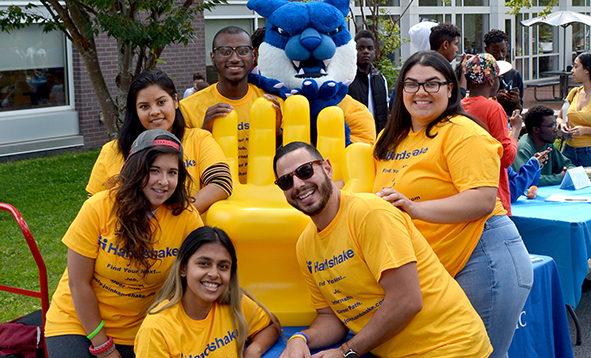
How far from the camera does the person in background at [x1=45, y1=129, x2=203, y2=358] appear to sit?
261 centimetres

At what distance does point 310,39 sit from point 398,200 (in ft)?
4.61

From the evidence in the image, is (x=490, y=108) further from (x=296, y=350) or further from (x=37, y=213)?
(x=37, y=213)

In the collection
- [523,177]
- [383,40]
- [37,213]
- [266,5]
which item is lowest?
[37,213]

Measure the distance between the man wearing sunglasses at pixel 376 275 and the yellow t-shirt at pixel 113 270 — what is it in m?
0.58

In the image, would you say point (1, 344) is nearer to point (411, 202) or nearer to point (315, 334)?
point (315, 334)

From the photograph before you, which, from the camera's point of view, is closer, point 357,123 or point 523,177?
point 357,123

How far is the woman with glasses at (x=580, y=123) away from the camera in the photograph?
6.34 meters

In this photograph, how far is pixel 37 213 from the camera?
739 cm

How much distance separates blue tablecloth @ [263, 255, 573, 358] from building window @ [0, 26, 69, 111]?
905cm

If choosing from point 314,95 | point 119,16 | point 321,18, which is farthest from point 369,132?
point 119,16

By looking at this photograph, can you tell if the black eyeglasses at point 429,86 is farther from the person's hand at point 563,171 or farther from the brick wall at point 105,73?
the brick wall at point 105,73

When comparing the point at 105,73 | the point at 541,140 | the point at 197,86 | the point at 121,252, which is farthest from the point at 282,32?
the point at 105,73

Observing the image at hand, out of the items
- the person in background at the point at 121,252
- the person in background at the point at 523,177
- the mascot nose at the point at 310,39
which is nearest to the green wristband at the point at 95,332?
the person in background at the point at 121,252

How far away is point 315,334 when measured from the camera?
2.67 metres
